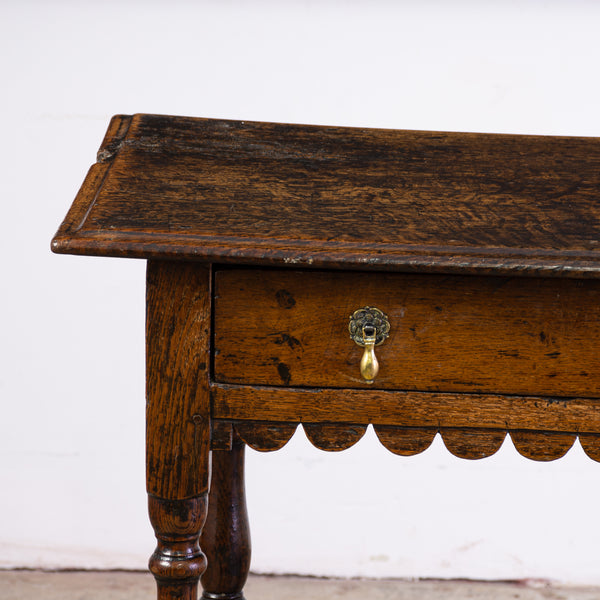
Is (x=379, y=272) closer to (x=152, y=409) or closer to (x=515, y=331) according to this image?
(x=515, y=331)

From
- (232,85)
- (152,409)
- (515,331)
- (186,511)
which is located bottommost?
(186,511)

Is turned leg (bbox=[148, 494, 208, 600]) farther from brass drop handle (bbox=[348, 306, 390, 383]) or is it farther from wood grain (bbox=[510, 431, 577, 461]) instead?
wood grain (bbox=[510, 431, 577, 461])

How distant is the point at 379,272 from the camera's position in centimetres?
97

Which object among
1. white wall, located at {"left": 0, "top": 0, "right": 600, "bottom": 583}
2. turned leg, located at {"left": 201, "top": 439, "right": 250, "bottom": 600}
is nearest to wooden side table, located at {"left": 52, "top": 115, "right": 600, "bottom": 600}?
turned leg, located at {"left": 201, "top": 439, "right": 250, "bottom": 600}

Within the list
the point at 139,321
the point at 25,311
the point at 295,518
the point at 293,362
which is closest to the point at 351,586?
the point at 295,518

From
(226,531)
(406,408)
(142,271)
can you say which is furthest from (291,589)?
(406,408)

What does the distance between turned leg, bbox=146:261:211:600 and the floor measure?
1.12m

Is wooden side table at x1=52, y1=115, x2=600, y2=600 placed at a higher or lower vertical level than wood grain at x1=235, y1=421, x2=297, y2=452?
higher

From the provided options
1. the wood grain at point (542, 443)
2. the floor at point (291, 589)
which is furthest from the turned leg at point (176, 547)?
the floor at point (291, 589)

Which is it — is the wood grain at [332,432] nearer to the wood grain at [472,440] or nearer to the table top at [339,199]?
the wood grain at [472,440]

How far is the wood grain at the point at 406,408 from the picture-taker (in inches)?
39.0

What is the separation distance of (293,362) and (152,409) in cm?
17

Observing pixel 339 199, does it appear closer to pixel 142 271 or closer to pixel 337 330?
pixel 337 330

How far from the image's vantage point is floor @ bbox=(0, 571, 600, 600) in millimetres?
2098
